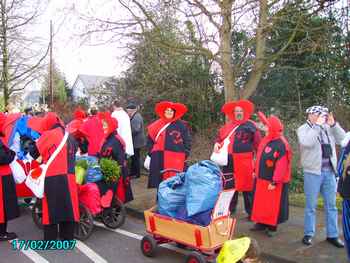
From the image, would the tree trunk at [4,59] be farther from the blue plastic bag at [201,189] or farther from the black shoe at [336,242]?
the black shoe at [336,242]

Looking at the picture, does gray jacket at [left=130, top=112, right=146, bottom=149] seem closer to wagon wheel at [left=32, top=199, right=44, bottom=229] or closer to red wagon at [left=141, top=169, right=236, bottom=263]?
wagon wheel at [left=32, top=199, right=44, bottom=229]

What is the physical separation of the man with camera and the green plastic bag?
10.3ft

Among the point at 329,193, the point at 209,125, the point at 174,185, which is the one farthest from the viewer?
the point at 209,125

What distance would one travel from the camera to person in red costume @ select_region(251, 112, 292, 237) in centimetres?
582

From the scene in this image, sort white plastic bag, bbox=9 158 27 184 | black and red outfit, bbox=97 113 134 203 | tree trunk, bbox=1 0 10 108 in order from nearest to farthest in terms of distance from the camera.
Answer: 1. white plastic bag, bbox=9 158 27 184
2. black and red outfit, bbox=97 113 134 203
3. tree trunk, bbox=1 0 10 108

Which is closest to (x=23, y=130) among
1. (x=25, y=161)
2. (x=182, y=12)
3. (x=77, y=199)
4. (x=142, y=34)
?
(x=25, y=161)

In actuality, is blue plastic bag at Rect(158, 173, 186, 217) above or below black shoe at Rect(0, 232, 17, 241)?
above

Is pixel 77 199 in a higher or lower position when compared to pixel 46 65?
lower

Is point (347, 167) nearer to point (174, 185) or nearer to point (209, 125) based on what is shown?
point (174, 185)

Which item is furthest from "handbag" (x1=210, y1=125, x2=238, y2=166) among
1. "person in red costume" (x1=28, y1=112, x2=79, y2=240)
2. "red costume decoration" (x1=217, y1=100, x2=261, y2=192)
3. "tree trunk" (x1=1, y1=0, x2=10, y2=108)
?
"tree trunk" (x1=1, y1=0, x2=10, y2=108)

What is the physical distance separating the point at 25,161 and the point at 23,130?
2.29ft

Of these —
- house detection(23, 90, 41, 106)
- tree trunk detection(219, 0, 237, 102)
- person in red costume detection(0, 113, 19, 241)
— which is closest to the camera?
person in red costume detection(0, 113, 19, 241)

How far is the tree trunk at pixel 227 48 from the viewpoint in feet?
30.5

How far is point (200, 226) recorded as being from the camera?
4.80 meters
